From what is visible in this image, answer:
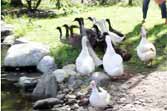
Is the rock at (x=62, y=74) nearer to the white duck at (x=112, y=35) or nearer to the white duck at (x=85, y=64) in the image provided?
the white duck at (x=85, y=64)

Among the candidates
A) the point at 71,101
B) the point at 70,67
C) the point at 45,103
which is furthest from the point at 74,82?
the point at 45,103

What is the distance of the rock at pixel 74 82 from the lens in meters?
9.45

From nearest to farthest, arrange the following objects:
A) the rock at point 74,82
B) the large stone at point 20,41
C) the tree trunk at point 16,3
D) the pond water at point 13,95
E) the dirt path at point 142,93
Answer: the dirt path at point 142,93
the pond water at point 13,95
the rock at point 74,82
the large stone at point 20,41
the tree trunk at point 16,3

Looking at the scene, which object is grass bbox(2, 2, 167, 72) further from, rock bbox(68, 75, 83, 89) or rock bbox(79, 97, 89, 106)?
rock bbox(79, 97, 89, 106)

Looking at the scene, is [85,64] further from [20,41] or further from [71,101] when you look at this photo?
[20,41]

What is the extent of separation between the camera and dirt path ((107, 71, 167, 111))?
8.12 m

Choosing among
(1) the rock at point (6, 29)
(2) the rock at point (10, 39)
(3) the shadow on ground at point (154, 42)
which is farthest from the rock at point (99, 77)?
(1) the rock at point (6, 29)

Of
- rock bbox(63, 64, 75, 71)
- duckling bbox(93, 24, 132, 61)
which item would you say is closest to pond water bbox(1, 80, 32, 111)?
rock bbox(63, 64, 75, 71)

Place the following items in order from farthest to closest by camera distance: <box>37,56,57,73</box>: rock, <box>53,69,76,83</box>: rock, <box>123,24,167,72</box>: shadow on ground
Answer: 1. <box>37,56,57,73</box>: rock
2. <box>123,24,167,72</box>: shadow on ground
3. <box>53,69,76,83</box>: rock

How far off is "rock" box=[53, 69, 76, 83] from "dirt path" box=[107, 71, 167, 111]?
1022 millimetres

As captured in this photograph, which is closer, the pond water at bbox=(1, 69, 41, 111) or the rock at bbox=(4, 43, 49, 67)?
the pond water at bbox=(1, 69, 41, 111)

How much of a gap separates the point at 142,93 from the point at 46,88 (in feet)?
5.73

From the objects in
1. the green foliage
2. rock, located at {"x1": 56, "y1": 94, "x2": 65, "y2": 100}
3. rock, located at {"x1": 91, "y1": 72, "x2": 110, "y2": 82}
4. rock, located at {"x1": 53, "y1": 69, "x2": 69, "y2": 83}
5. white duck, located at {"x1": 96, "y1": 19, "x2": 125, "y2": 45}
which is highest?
white duck, located at {"x1": 96, "y1": 19, "x2": 125, "y2": 45}

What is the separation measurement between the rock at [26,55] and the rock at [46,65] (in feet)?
0.60
